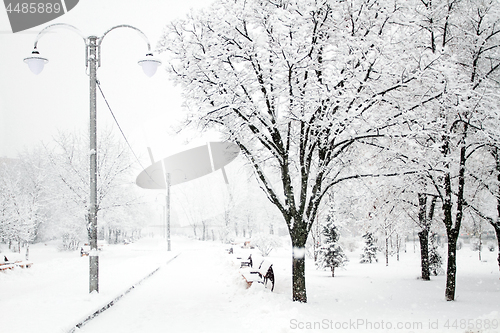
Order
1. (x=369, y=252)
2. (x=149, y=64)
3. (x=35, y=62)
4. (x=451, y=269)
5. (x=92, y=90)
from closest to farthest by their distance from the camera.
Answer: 1. (x=35, y=62)
2. (x=149, y=64)
3. (x=92, y=90)
4. (x=451, y=269)
5. (x=369, y=252)

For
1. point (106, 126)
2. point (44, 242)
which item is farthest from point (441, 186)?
point (44, 242)

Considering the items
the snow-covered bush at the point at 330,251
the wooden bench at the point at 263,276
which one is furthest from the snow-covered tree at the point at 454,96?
the snow-covered bush at the point at 330,251

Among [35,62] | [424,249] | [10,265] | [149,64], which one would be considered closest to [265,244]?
[424,249]

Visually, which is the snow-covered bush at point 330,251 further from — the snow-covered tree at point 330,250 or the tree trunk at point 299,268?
the tree trunk at point 299,268

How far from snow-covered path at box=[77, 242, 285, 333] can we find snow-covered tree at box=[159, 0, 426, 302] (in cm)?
202

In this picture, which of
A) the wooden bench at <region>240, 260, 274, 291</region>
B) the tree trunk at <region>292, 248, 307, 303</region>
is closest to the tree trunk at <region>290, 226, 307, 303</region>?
the tree trunk at <region>292, 248, 307, 303</region>

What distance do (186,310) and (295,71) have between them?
6351 mm

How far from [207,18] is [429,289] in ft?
39.7

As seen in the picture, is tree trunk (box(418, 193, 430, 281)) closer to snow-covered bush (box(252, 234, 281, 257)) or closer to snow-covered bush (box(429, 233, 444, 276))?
snow-covered bush (box(429, 233, 444, 276))

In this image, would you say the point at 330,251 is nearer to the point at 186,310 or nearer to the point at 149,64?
the point at 186,310

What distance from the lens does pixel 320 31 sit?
31.5 ft

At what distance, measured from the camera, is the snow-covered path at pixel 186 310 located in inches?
288

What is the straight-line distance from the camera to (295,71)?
9523 mm

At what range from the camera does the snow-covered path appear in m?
7.32
